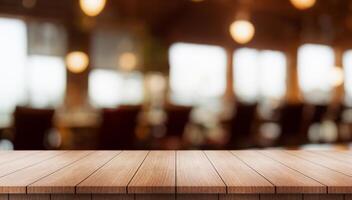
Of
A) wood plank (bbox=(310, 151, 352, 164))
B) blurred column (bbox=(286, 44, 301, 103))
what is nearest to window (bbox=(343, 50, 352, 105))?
blurred column (bbox=(286, 44, 301, 103))

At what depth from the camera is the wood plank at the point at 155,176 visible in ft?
4.22

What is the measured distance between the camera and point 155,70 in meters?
7.59

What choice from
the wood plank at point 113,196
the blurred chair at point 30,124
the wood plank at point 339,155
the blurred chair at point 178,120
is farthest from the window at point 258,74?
the wood plank at point 113,196

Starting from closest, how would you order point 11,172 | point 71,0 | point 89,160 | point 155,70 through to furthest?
point 11,172
point 89,160
point 71,0
point 155,70

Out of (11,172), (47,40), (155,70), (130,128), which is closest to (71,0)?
(47,40)

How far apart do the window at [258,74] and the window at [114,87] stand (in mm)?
2220

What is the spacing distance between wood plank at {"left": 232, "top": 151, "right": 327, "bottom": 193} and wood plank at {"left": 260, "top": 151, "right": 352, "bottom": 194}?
31 mm

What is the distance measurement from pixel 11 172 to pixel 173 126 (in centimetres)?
393

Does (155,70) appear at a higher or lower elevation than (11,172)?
higher

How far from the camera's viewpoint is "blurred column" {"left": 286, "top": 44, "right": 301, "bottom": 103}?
29.1 ft

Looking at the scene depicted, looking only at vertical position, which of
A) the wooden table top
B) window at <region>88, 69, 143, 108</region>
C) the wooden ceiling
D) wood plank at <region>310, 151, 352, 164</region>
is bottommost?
wood plank at <region>310, 151, 352, 164</region>

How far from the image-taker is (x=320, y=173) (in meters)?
1.53

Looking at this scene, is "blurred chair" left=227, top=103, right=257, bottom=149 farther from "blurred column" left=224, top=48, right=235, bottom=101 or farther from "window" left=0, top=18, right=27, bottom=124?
"window" left=0, top=18, right=27, bottom=124

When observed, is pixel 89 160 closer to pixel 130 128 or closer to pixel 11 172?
pixel 11 172
